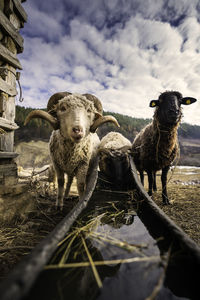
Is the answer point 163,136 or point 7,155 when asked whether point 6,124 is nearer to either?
point 7,155

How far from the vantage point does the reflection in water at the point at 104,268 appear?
2.46 feet

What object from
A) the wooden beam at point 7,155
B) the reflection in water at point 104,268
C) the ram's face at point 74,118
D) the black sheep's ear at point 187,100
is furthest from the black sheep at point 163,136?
the wooden beam at point 7,155

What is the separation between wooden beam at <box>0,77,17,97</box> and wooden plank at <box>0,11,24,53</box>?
1.00m

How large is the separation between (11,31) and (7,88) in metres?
1.15

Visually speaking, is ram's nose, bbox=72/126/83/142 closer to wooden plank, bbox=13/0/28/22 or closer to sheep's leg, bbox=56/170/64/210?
sheep's leg, bbox=56/170/64/210

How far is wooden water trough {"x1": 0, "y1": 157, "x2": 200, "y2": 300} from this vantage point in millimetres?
635

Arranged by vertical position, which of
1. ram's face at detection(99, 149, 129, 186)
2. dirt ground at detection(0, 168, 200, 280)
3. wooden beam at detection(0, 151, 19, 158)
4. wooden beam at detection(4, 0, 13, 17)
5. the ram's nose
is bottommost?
dirt ground at detection(0, 168, 200, 280)

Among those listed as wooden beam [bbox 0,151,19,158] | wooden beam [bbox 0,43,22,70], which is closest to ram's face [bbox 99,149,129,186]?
wooden beam [bbox 0,151,19,158]

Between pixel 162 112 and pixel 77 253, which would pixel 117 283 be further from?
pixel 162 112

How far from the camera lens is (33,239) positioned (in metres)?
1.73

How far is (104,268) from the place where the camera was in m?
0.95

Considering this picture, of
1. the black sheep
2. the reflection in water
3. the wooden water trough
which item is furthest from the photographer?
the black sheep

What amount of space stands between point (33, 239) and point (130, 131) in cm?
1602

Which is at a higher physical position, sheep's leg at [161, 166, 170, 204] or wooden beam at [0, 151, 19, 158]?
wooden beam at [0, 151, 19, 158]
